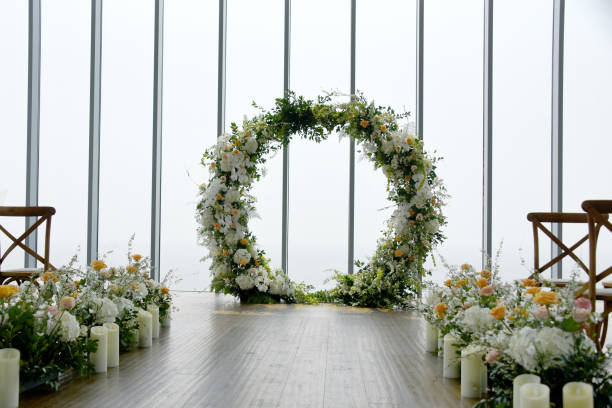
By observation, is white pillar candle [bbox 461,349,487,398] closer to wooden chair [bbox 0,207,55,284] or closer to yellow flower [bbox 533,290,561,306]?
yellow flower [bbox 533,290,561,306]

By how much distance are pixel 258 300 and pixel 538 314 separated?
3554 millimetres

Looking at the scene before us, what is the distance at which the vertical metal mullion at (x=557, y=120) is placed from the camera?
5590 millimetres

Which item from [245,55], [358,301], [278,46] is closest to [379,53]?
[278,46]

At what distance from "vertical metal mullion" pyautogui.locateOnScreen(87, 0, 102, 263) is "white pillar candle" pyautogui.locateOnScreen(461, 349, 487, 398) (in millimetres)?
4712

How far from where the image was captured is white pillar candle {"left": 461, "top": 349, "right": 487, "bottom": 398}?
82.0 inches

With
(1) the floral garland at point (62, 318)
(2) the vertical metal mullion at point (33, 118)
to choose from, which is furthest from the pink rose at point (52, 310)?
(2) the vertical metal mullion at point (33, 118)

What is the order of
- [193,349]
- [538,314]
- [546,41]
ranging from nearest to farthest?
[538,314]
[193,349]
[546,41]

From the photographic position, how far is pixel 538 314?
164cm

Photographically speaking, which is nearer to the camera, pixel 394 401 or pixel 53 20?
pixel 394 401

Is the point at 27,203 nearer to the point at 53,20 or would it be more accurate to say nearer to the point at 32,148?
the point at 32,148

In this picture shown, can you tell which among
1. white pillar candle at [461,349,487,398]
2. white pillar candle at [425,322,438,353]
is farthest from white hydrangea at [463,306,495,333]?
white pillar candle at [425,322,438,353]

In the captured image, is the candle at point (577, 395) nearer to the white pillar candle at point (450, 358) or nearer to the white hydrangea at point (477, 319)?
the white hydrangea at point (477, 319)

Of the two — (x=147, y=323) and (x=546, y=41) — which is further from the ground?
(x=546, y=41)

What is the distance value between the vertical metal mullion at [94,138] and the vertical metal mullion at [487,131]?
413 centimetres
